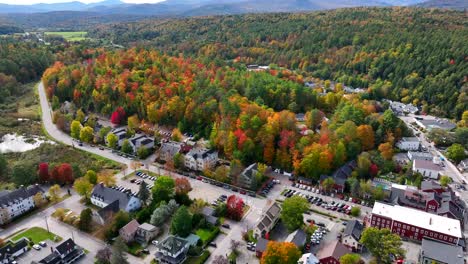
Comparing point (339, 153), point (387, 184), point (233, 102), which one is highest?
point (233, 102)

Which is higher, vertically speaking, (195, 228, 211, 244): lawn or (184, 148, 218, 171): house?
(184, 148, 218, 171): house

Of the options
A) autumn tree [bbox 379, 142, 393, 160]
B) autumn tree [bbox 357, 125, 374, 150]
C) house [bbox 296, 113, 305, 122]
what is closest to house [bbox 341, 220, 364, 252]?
autumn tree [bbox 379, 142, 393, 160]

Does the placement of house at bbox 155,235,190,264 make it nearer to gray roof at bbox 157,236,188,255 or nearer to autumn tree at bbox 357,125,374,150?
gray roof at bbox 157,236,188,255

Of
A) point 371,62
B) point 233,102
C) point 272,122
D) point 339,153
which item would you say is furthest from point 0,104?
point 371,62

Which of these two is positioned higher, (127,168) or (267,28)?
(267,28)

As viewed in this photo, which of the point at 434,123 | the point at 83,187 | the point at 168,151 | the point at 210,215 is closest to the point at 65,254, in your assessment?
the point at 83,187

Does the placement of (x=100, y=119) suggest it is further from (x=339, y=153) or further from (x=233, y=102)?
(x=339, y=153)
